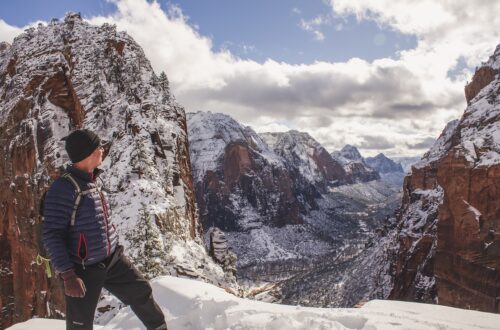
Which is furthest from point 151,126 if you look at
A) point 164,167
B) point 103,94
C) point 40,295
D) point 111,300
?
point 111,300

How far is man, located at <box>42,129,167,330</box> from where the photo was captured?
5.48 m

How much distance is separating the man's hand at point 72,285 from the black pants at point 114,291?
30cm

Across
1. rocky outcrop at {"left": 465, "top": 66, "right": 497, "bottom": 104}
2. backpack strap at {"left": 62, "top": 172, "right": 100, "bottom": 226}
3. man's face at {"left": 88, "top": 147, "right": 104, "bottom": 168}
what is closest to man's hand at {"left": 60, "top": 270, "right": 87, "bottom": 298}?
backpack strap at {"left": 62, "top": 172, "right": 100, "bottom": 226}

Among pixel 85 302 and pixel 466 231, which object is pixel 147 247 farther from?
pixel 466 231

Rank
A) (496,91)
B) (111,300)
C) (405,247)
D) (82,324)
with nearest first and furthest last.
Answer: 1. (82,324)
2. (111,300)
3. (496,91)
4. (405,247)

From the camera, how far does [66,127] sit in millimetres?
46812

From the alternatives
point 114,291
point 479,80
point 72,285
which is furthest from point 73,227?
point 479,80

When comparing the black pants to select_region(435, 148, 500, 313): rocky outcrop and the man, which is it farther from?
select_region(435, 148, 500, 313): rocky outcrop

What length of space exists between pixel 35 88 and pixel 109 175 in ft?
75.1

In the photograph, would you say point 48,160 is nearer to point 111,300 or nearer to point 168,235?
point 168,235

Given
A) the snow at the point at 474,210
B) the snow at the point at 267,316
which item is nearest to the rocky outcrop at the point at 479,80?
the snow at the point at 474,210

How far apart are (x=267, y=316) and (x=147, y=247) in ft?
59.0

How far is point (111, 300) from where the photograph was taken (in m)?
19.2

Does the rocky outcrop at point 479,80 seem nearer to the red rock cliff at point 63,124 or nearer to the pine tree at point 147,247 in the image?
the red rock cliff at point 63,124
